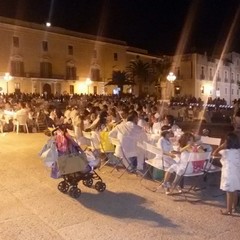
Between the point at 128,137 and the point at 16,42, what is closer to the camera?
the point at 128,137

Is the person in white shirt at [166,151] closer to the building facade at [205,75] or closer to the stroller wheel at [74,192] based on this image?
the stroller wheel at [74,192]

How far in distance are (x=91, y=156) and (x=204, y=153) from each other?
1944 mm

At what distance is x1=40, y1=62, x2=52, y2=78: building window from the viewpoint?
43.3 meters

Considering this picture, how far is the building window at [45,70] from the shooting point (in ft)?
142

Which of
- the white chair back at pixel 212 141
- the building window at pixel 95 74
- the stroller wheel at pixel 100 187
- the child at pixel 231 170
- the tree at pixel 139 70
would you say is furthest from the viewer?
the tree at pixel 139 70

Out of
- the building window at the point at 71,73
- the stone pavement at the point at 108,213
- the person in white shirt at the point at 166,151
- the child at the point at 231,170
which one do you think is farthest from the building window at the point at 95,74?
the child at the point at 231,170

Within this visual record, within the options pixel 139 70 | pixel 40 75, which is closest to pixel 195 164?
pixel 40 75

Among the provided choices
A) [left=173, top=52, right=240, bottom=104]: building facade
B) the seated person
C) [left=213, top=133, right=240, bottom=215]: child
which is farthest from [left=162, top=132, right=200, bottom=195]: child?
[left=173, top=52, right=240, bottom=104]: building facade

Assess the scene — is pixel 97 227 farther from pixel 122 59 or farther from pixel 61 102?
pixel 122 59

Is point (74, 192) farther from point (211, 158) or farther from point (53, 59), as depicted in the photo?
point (53, 59)

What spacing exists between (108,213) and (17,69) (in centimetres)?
3808

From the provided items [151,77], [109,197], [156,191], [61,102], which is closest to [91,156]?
[109,197]

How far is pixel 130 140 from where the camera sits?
24.5 feet

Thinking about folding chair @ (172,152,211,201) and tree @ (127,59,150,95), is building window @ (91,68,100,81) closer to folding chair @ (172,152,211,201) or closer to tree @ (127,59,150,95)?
tree @ (127,59,150,95)
